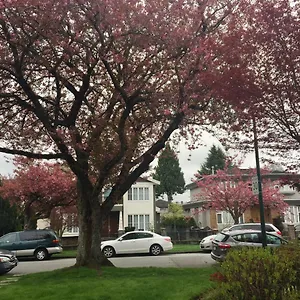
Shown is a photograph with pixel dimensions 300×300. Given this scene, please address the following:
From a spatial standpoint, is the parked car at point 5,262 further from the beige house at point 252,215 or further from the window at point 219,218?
the window at point 219,218

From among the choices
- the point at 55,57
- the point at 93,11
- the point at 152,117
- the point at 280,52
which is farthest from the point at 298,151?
the point at 55,57

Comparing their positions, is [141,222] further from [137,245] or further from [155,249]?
[137,245]

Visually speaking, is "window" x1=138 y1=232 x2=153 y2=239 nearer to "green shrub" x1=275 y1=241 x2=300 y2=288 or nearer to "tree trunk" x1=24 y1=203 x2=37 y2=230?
"tree trunk" x1=24 y1=203 x2=37 y2=230

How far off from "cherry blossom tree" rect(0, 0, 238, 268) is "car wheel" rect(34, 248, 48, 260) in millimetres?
9320

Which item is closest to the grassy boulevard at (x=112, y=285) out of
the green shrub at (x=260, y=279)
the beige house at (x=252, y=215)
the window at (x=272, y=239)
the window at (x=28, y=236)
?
the green shrub at (x=260, y=279)

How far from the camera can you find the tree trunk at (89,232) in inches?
547

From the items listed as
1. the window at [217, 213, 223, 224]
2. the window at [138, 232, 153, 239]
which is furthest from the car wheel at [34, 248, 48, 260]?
the window at [217, 213, 223, 224]

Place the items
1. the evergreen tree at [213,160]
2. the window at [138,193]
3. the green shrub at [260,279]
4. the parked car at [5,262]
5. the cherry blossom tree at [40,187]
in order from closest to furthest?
the green shrub at [260,279] < the parked car at [5,262] < the cherry blossom tree at [40,187] < the window at [138,193] < the evergreen tree at [213,160]

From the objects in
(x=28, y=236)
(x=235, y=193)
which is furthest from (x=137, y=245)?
(x=235, y=193)

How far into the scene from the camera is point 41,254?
75.5ft

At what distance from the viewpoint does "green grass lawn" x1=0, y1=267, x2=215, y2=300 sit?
884 cm

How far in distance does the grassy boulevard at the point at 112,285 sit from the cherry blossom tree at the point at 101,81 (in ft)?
4.88

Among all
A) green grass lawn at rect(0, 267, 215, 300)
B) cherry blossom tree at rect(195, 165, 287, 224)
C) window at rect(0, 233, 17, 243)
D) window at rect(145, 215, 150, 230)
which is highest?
cherry blossom tree at rect(195, 165, 287, 224)

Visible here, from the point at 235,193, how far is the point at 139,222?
34.5 ft
